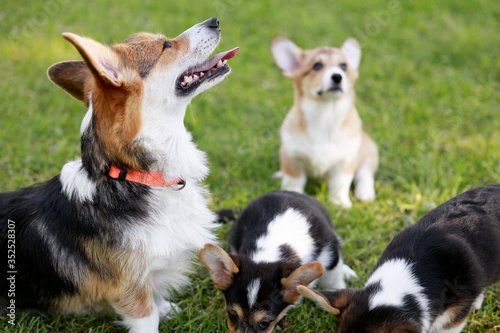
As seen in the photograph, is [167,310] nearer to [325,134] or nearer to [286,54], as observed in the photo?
[325,134]

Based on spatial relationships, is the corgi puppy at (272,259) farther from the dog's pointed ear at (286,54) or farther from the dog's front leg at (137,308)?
the dog's pointed ear at (286,54)

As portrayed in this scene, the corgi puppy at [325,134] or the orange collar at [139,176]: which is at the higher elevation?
the orange collar at [139,176]

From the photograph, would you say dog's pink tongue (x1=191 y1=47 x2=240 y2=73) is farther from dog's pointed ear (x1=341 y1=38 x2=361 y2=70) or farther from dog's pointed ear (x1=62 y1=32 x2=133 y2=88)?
dog's pointed ear (x1=341 y1=38 x2=361 y2=70)

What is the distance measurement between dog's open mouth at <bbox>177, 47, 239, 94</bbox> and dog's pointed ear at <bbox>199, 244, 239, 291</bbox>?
3.22ft

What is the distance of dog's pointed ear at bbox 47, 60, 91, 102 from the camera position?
2943 millimetres

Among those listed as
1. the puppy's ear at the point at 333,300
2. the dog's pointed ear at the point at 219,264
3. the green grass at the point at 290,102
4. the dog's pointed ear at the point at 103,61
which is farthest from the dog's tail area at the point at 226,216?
the dog's pointed ear at the point at 103,61

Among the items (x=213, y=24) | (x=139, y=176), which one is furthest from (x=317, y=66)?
(x=139, y=176)

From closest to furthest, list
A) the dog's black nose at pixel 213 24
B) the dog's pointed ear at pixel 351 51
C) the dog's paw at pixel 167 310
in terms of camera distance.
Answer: the dog's black nose at pixel 213 24 < the dog's paw at pixel 167 310 < the dog's pointed ear at pixel 351 51

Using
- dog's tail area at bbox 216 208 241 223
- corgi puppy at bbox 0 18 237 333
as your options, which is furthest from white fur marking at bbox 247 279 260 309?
dog's tail area at bbox 216 208 241 223

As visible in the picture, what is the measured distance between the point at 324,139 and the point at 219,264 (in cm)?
219

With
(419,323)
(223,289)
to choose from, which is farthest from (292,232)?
(419,323)

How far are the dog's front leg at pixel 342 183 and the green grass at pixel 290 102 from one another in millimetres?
136

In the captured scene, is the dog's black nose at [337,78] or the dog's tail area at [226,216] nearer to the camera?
the dog's tail area at [226,216]

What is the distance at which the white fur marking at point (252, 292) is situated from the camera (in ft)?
8.91
